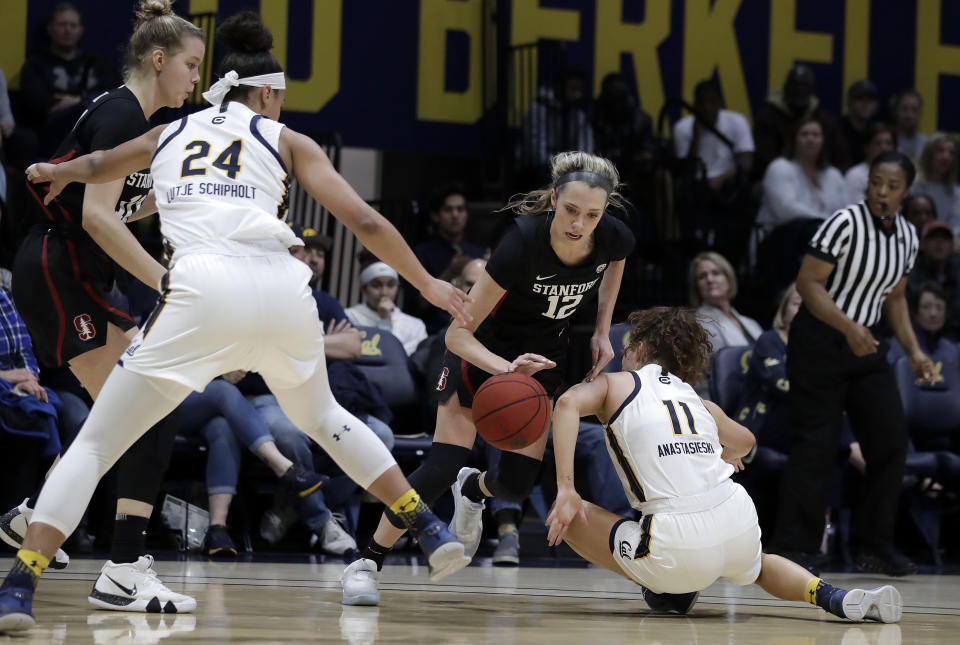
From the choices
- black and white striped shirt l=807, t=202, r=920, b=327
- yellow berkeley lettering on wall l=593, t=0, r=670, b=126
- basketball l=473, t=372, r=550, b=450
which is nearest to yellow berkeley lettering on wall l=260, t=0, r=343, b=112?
yellow berkeley lettering on wall l=593, t=0, r=670, b=126

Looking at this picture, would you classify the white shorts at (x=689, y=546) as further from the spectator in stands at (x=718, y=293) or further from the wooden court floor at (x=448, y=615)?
the spectator in stands at (x=718, y=293)

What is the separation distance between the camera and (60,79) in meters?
8.91

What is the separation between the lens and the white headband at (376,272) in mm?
7952

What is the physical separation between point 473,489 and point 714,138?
6243mm

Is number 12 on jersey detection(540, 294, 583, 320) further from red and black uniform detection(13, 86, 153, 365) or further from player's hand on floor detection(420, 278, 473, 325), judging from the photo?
red and black uniform detection(13, 86, 153, 365)

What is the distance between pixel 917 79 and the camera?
12.6 meters

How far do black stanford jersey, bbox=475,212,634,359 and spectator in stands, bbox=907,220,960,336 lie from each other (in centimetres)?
520

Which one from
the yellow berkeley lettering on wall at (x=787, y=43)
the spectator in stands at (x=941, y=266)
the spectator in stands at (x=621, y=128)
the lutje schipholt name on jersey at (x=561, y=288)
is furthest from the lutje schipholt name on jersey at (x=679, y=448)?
the yellow berkeley lettering on wall at (x=787, y=43)

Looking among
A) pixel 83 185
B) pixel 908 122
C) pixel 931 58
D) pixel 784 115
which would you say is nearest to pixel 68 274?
pixel 83 185

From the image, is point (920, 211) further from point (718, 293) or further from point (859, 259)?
point (859, 259)

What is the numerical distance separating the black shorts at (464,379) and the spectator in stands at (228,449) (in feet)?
5.85

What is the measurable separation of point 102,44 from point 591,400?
672 centimetres

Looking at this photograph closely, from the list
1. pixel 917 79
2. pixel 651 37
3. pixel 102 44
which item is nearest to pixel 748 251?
pixel 651 37

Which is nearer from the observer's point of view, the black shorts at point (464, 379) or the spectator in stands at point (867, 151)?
the black shorts at point (464, 379)
